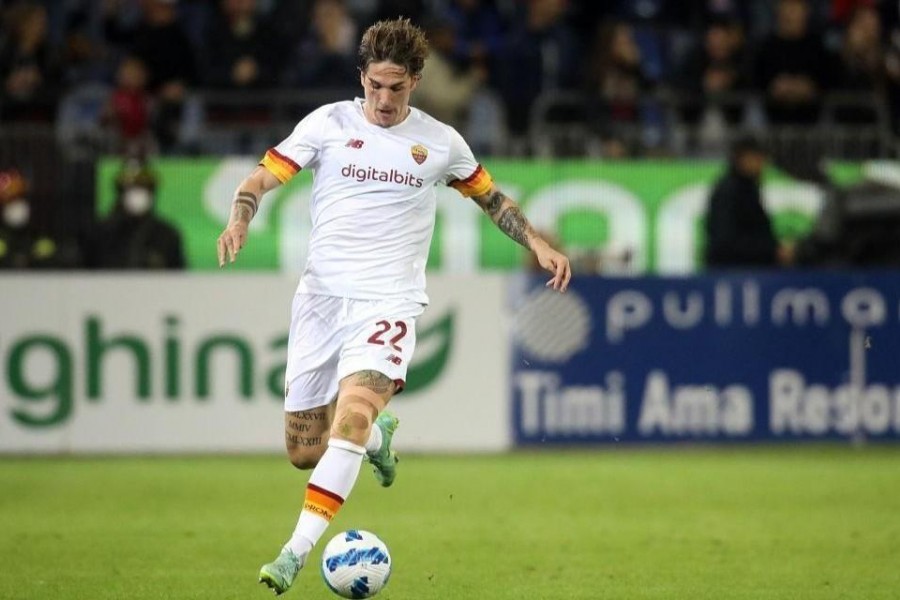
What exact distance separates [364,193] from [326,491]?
4.59 feet

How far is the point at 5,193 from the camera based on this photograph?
14891mm

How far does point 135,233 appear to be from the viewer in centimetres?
1487

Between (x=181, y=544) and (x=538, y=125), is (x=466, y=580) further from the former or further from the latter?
(x=538, y=125)

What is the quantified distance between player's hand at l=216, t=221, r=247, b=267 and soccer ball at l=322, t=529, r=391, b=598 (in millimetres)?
1160

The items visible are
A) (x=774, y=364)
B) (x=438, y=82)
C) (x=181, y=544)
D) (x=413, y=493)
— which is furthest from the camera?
(x=438, y=82)

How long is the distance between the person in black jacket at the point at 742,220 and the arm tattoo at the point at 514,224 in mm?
7145

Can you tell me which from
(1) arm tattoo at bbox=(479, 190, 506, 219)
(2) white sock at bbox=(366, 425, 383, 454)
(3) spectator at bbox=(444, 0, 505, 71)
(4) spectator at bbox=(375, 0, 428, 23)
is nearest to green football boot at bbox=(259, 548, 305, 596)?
(2) white sock at bbox=(366, 425, 383, 454)

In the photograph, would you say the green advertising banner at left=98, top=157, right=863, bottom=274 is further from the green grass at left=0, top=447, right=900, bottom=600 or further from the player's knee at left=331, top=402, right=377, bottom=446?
the player's knee at left=331, top=402, right=377, bottom=446

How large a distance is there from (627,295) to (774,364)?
1334 mm

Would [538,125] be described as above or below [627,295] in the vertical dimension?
above

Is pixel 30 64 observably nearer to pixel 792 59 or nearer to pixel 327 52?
pixel 327 52

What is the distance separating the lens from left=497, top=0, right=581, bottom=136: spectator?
54.7ft

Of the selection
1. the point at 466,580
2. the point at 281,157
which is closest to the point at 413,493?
the point at 466,580

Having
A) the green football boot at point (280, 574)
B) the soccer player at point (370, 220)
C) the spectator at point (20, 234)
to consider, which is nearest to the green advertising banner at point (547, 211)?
the spectator at point (20, 234)
